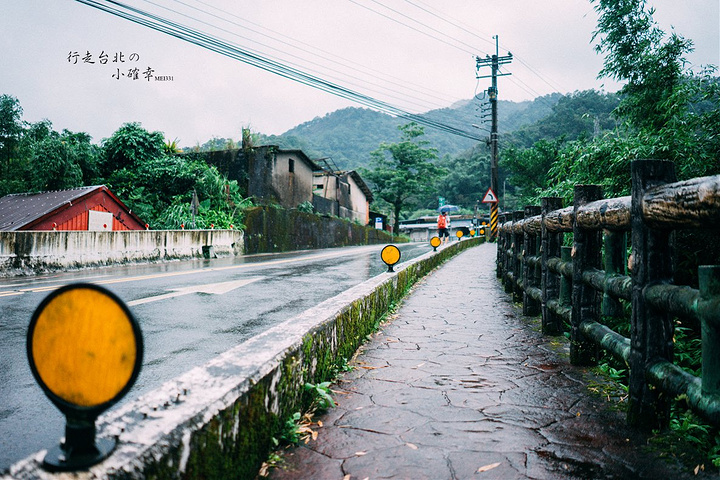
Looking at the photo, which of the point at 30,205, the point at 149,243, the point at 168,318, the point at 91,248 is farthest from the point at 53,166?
the point at 168,318

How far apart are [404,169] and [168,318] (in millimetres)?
49062

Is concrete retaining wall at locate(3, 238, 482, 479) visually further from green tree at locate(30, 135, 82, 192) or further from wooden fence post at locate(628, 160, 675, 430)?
green tree at locate(30, 135, 82, 192)

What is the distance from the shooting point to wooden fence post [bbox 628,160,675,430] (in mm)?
2289

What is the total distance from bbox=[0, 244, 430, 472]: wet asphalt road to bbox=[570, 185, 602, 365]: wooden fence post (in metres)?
2.80

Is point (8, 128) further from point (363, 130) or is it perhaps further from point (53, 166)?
point (363, 130)

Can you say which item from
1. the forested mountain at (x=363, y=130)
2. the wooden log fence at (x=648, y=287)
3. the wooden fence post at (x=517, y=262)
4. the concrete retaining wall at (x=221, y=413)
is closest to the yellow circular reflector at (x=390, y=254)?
the wooden fence post at (x=517, y=262)

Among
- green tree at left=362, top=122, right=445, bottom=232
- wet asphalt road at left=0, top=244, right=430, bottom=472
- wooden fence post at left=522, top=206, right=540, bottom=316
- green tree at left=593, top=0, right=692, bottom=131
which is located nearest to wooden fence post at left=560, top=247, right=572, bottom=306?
wooden fence post at left=522, top=206, right=540, bottom=316

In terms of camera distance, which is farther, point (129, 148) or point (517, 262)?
point (129, 148)

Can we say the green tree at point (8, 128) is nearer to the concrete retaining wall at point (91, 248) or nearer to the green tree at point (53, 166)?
the green tree at point (53, 166)

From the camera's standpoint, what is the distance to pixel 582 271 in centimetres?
335

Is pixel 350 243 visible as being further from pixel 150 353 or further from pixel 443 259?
pixel 150 353

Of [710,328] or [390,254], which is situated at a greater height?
[390,254]

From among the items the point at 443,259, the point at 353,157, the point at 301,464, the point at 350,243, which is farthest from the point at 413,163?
the point at 301,464

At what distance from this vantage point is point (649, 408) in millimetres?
2320
